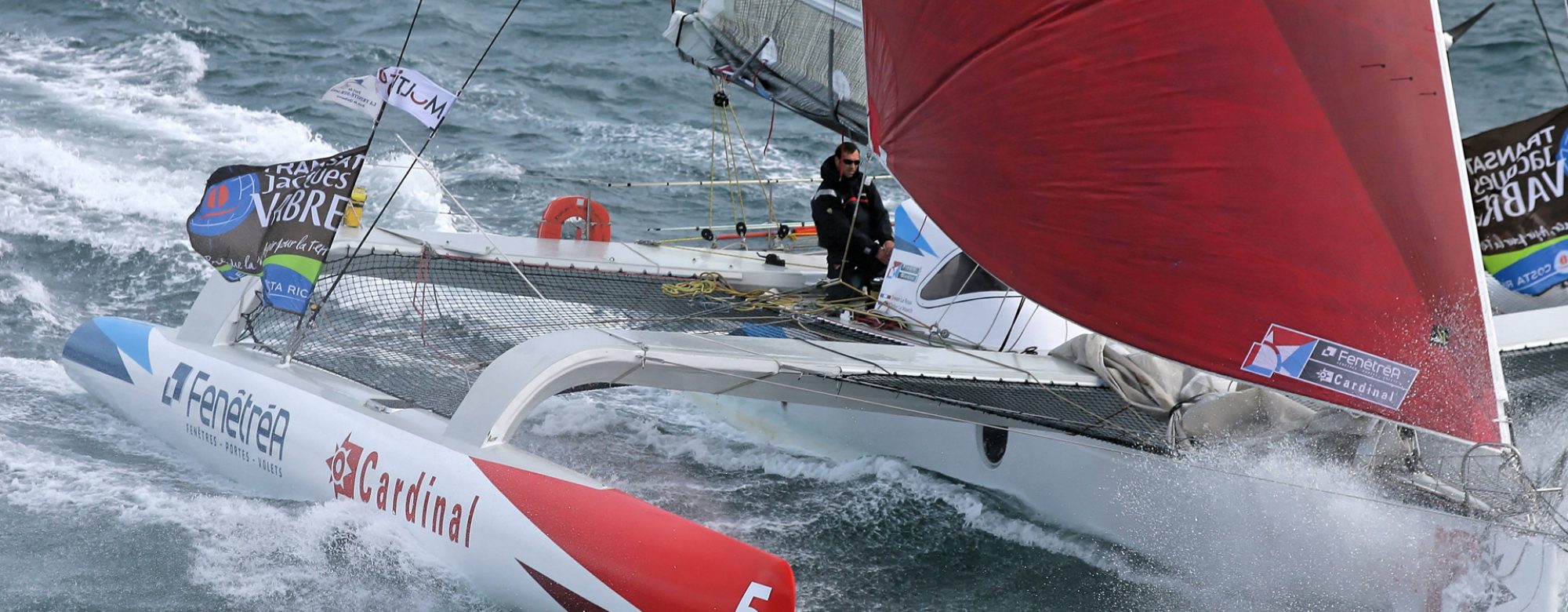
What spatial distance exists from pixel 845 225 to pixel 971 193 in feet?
7.49

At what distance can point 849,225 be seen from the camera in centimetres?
599

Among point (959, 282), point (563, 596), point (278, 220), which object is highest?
point (278, 220)

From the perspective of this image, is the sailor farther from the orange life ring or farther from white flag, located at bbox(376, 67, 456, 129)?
white flag, located at bbox(376, 67, 456, 129)

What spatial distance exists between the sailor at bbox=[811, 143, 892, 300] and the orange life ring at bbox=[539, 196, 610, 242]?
1463 mm

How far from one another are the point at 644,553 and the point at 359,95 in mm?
1970

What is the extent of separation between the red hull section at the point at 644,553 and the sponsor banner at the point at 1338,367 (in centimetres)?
133

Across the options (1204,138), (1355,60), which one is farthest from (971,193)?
(1355,60)

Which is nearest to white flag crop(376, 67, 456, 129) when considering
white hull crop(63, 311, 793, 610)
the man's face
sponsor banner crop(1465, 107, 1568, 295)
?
white hull crop(63, 311, 793, 610)

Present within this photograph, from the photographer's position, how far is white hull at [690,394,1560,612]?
3.59m

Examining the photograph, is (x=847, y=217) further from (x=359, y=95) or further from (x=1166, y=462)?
(x=359, y=95)

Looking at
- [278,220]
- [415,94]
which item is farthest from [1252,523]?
[278,220]

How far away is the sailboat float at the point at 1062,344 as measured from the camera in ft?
10.8

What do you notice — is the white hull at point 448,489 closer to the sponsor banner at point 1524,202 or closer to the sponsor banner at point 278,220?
the sponsor banner at point 278,220

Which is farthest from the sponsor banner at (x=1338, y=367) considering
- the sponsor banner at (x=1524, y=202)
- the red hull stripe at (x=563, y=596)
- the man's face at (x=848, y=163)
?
the man's face at (x=848, y=163)
